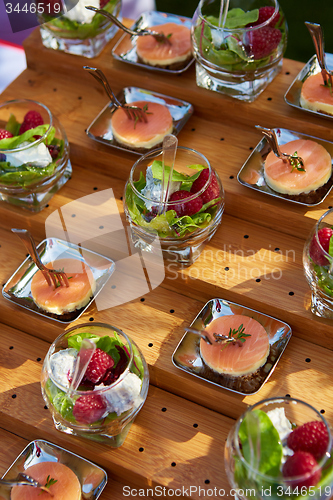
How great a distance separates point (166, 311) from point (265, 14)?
687 mm

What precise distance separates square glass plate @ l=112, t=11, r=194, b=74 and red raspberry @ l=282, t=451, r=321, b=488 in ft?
3.16

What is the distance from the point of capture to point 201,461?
1.02 m

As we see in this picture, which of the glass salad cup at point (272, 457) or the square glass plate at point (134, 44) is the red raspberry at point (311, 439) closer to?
the glass salad cup at point (272, 457)

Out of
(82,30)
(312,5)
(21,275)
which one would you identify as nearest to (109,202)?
(21,275)

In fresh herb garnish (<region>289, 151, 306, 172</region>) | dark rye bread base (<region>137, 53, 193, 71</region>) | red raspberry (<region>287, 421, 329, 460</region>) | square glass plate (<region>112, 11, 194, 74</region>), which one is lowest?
red raspberry (<region>287, 421, 329, 460</region>)

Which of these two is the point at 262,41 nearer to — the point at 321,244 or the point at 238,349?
the point at 321,244

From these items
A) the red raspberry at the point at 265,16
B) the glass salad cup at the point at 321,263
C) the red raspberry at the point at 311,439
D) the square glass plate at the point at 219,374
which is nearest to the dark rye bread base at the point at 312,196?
the glass salad cup at the point at 321,263

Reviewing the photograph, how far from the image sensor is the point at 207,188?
45.1 inches

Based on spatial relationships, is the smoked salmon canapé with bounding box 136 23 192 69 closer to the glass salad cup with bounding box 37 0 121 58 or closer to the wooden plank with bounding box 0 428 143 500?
the glass salad cup with bounding box 37 0 121 58

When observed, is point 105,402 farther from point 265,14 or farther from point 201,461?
point 265,14

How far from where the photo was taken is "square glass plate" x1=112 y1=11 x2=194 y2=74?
1.47 metres

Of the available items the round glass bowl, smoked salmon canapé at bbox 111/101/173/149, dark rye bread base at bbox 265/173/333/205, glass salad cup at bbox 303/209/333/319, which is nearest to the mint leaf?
glass salad cup at bbox 303/209/333/319

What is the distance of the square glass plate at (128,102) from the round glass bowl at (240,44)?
3.6 inches

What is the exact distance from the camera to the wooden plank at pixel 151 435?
1016 mm
